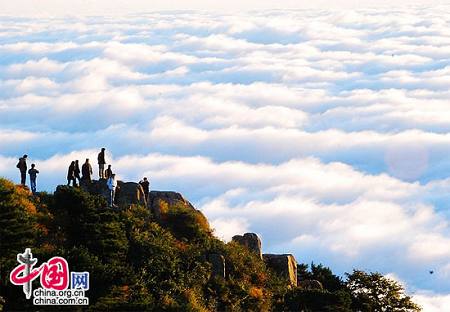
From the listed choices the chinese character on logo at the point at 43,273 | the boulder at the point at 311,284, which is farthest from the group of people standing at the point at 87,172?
the boulder at the point at 311,284

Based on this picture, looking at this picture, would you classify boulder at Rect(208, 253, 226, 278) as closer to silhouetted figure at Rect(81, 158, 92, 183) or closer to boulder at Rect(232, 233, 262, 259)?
boulder at Rect(232, 233, 262, 259)

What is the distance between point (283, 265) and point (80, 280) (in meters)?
16.9

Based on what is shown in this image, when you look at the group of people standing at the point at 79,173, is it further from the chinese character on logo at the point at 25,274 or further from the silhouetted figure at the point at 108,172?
the chinese character on logo at the point at 25,274

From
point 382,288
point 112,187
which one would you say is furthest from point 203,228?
point 382,288

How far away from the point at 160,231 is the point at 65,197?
5104 millimetres

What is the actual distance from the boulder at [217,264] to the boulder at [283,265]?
5.50 metres

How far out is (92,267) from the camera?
34031 millimetres

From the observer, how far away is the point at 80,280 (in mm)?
32750

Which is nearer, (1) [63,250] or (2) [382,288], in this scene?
(1) [63,250]

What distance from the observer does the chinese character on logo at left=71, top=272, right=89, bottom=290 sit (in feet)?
107

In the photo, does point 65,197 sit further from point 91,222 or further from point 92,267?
point 92,267

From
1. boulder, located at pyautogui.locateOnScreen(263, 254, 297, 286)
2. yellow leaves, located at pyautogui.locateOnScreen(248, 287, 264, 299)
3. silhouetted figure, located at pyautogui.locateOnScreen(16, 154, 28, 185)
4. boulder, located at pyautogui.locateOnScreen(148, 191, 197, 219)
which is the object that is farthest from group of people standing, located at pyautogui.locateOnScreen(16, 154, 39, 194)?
boulder, located at pyautogui.locateOnScreen(263, 254, 297, 286)

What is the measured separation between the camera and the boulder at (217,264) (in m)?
41.7

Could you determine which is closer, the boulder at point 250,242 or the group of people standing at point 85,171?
the group of people standing at point 85,171
